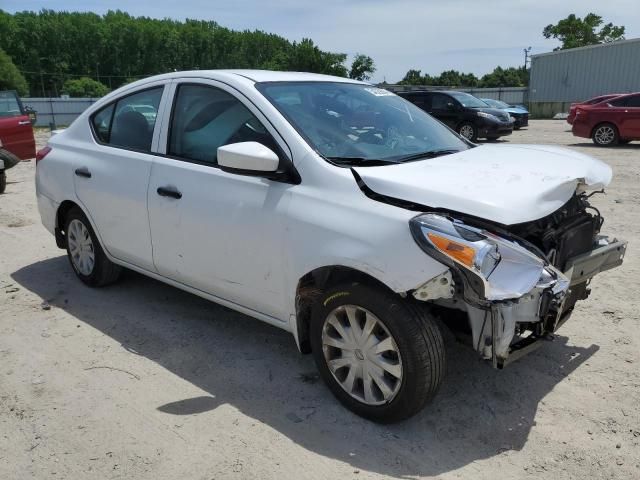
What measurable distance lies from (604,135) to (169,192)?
1584cm

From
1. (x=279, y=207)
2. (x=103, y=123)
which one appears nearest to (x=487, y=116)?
(x=103, y=123)

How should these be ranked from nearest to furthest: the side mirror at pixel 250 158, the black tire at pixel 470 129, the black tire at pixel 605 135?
the side mirror at pixel 250 158 → the black tire at pixel 605 135 → the black tire at pixel 470 129

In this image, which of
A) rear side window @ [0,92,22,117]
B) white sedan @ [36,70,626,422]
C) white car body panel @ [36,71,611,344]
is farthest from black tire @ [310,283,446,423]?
rear side window @ [0,92,22,117]

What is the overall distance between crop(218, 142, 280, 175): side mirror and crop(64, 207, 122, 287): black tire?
208 centimetres

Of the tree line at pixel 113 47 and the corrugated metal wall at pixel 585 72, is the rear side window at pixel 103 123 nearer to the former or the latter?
the corrugated metal wall at pixel 585 72

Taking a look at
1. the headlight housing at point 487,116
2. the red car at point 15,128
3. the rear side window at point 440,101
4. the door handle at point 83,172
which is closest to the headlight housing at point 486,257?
the door handle at point 83,172

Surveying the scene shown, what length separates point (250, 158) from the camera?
3152 mm

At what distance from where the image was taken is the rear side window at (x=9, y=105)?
1128 centimetres

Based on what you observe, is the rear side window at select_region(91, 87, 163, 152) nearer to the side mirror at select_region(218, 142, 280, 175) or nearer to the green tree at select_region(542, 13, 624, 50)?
the side mirror at select_region(218, 142, 280, 175)

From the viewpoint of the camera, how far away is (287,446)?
293cm

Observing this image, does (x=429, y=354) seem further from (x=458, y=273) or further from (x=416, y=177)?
(x=416, y=177)

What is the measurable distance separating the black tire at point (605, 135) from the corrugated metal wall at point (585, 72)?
24.3 meters

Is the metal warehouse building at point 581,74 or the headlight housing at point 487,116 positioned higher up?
the metal warehouse building at point 581,74

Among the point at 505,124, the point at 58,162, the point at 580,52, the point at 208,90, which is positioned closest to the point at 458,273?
the point at 208,90
